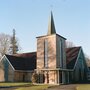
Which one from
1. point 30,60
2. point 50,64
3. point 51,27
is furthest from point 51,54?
point 30,60

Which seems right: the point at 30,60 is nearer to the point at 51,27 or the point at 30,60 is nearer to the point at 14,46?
the point at 51,27

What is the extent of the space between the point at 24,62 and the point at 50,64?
10.7 metres

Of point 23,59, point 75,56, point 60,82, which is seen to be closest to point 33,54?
point 23,59

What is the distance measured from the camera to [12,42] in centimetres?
7156

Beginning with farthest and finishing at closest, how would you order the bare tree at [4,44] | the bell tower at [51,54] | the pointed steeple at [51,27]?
the bare tree at [4,44]
the pointed steeple at [51,27]
the bell tower at [51,54]

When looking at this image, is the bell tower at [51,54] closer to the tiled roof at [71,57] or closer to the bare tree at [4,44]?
the tiled roof at [71,57]

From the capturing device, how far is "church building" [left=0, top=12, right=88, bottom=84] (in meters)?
37.2

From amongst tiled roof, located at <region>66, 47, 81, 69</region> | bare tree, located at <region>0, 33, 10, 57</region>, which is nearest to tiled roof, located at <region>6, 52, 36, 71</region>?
tiled roof, located at <region>66, 47, 81, 69</region>

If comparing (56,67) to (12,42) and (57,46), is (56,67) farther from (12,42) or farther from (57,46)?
(12,42)

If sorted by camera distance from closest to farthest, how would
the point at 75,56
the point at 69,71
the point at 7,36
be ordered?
the point at 69,71, the point at 75,56, the point at 7,36

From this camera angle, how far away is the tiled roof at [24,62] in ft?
144

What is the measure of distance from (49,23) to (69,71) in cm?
1013

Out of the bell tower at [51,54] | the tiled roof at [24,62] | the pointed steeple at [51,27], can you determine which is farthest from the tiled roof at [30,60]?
the pointed steeple at [51,27]

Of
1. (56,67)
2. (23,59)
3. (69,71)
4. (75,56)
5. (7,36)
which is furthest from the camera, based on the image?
(7,36)
